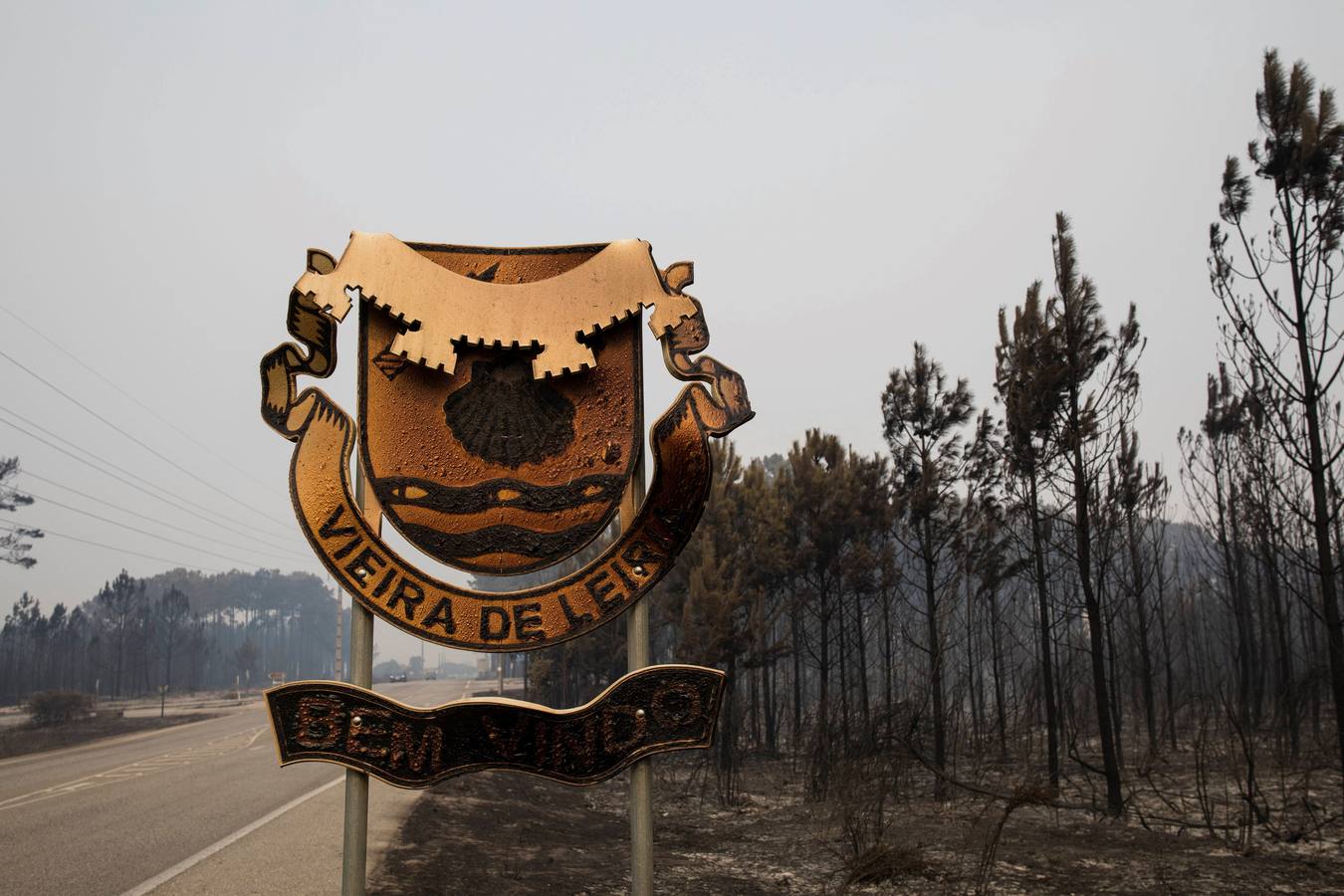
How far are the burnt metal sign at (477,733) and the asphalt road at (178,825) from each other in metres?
4.65

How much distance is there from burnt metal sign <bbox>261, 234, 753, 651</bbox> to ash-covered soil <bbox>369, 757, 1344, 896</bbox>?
4.83 meters

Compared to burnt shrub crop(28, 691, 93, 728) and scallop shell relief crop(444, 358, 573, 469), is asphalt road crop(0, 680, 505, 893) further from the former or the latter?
burnt shrub crop(28, 691, 93, 728)

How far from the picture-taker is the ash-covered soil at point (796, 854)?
27.6ft

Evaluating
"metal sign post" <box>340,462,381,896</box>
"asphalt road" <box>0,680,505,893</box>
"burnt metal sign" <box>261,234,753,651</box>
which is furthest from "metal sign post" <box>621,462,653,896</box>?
"asphalt road" <box>0,680,505,893</box>

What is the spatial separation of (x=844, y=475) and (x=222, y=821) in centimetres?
1290

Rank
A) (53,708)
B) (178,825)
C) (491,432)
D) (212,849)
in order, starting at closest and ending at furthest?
(491,432) < (212,849) < (178,825) < (53,708)

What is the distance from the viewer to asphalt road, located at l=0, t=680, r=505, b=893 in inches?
309

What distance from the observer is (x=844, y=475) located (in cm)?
1964

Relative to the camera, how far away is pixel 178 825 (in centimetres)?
1045

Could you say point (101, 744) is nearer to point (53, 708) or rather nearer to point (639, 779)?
point (53, 708)

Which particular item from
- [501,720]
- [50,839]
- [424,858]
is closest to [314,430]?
[501,720]

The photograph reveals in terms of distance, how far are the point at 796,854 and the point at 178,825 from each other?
267 inches

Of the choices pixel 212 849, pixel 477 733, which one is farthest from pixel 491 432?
pixel 212 849

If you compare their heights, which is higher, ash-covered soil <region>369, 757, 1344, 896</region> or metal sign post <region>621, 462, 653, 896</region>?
metal sign post <region>621, 462, 653, 896</region>
